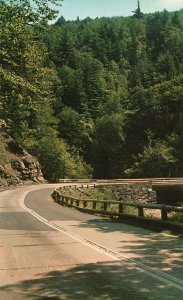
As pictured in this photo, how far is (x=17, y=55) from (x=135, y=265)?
83.9 ft

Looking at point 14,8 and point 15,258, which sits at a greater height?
point 14,8

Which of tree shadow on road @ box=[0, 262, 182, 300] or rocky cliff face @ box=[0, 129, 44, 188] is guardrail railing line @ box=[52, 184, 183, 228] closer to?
tree shadow on road @ box=[0, 262, 182, 300]

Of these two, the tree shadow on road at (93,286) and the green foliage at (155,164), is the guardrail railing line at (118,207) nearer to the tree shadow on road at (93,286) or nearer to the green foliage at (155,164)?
the tree shadow on road at (93,286)

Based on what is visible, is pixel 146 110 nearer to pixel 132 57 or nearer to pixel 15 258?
pixel 132 57

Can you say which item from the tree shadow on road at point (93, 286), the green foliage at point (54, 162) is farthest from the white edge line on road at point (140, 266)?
the green foliage at point (54, 162)

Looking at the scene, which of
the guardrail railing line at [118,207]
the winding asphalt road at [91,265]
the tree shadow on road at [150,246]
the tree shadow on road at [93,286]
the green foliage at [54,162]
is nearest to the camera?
the tree shadow on road at [93,286]

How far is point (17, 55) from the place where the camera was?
106ft

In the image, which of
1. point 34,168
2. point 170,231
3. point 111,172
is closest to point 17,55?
point 170,231

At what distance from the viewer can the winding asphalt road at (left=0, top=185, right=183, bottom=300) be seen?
286 inches

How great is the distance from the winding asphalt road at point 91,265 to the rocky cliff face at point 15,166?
49.7 meters

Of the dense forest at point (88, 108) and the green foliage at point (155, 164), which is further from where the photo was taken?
the green foliage at point (155, 164)

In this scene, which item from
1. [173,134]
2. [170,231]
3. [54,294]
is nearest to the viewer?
[54,294]

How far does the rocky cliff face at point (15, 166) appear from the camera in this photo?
212ft

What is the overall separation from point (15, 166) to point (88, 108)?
54.3 m
